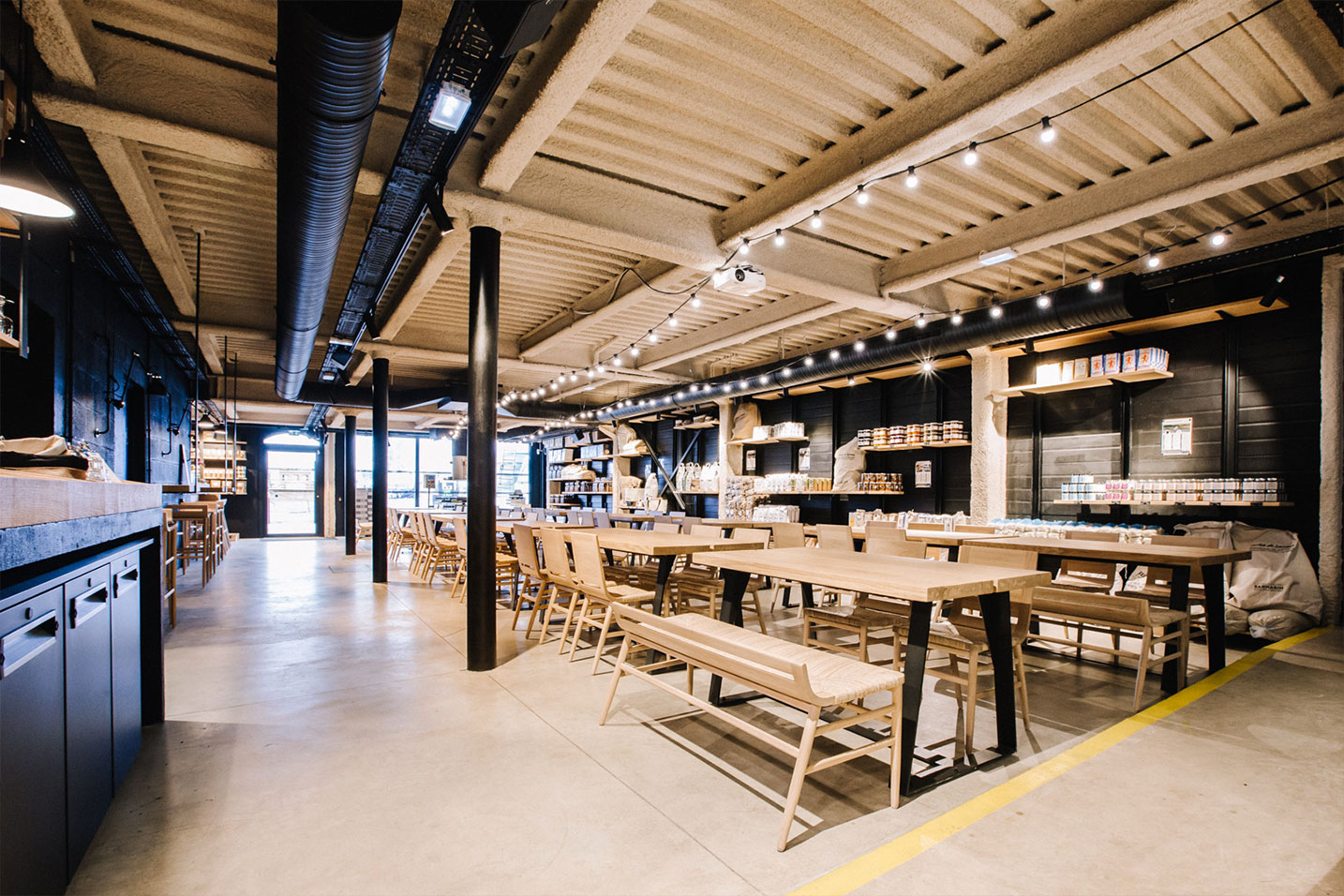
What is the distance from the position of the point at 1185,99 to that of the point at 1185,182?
0.73m

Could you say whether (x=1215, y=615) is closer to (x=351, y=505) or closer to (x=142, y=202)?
(x=142, y=202)


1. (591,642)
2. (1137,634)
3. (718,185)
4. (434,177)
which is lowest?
(591,642)

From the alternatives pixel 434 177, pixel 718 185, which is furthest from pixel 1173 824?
pixel 434 177

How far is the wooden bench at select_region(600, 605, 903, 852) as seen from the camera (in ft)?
6.72

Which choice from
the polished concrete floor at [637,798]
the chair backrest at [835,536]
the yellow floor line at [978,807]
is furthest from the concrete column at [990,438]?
the yellow floor line at [978,807]

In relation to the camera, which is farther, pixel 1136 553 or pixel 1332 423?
pixel 1332 423

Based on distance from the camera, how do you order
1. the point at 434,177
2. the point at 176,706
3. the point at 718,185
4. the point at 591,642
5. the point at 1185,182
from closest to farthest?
the point at 176,706 < the point at 434,177 < the point at 1185,182 < the point at 718,185 < the point at 591,642

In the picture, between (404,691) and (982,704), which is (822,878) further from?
(404,691)

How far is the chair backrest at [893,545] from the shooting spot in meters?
4.46

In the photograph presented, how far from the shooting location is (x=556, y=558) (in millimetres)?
4680

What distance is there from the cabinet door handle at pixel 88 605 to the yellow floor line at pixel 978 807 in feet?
7.41

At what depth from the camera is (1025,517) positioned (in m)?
7.07

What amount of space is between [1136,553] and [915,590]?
2.32 metres

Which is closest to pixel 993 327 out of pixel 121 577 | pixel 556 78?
pixel 556 78
